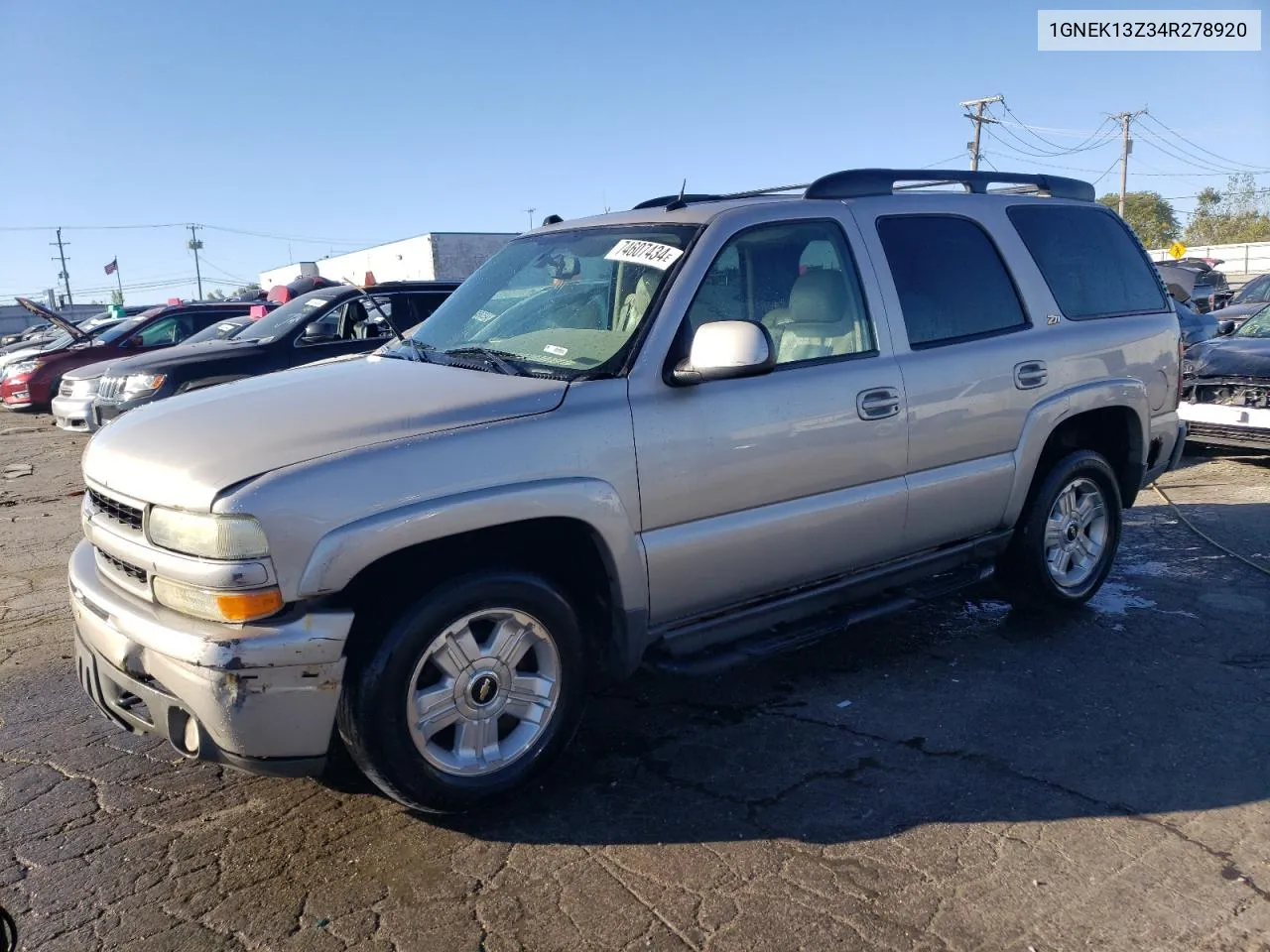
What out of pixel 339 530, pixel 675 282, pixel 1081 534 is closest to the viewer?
pixel 339 530

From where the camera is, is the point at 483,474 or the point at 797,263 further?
the point at 797,263

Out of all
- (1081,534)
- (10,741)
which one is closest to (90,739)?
(10,741)

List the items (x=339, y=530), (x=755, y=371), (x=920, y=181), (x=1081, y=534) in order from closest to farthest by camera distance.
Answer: (x=339, y=530)
(x=755, y=371)
(x=920, y=181)
(x=1081, y=534)

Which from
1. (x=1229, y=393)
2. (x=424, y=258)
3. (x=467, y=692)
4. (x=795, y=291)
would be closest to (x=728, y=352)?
(x=795, y=291)

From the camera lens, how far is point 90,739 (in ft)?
13.1

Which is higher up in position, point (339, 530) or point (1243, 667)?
point (339, 530)

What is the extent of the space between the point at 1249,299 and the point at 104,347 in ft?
53.1

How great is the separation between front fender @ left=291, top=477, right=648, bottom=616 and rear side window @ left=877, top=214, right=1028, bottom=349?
5.45 ft

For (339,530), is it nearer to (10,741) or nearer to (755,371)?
(755,371)

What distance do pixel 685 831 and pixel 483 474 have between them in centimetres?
128

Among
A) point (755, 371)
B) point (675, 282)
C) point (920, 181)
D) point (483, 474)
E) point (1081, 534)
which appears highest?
point (920, 181)

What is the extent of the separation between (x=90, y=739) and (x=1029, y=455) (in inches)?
163

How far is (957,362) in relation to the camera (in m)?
4.41

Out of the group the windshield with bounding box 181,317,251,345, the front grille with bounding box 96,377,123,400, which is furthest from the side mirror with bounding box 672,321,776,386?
the windshield with bounding box 181,317,251,345
